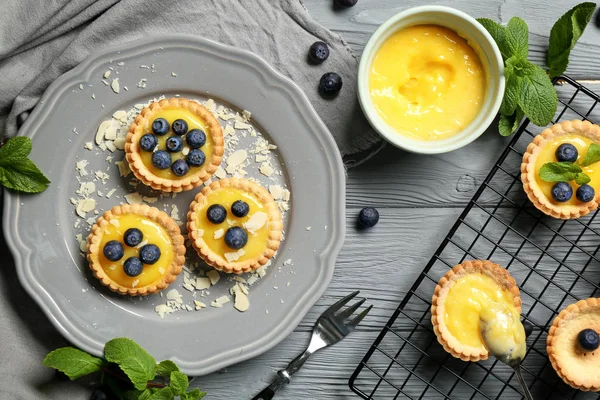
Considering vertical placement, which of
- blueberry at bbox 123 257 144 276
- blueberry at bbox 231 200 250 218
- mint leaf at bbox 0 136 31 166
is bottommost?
blueberry at bbox 123 257 144 276

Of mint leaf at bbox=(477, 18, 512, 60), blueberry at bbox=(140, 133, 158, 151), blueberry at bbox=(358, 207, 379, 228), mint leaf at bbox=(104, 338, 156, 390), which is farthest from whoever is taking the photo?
blueberry at bbox=(358, 207, 379, 228)

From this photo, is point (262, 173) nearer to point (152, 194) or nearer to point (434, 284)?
point (152, 194)

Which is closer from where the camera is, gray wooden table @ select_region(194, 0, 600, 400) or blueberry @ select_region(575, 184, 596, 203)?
blueberry @ select_region(575, 184, 596, 203)

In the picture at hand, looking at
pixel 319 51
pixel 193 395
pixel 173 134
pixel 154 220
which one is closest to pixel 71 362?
pixel 193 395

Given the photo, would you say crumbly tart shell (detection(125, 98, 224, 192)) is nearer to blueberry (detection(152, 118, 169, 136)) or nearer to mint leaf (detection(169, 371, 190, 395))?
blueberry (detection(152, 118, 169, 136))

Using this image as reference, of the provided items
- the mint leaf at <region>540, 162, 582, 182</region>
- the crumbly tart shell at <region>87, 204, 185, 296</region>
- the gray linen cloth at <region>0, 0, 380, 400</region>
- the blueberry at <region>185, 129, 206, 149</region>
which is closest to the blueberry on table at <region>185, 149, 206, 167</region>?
the blueberry at <region>185, 129, 206, 149</region>

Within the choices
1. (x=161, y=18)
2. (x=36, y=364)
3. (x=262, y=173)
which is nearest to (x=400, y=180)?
(x=262, y=173)
